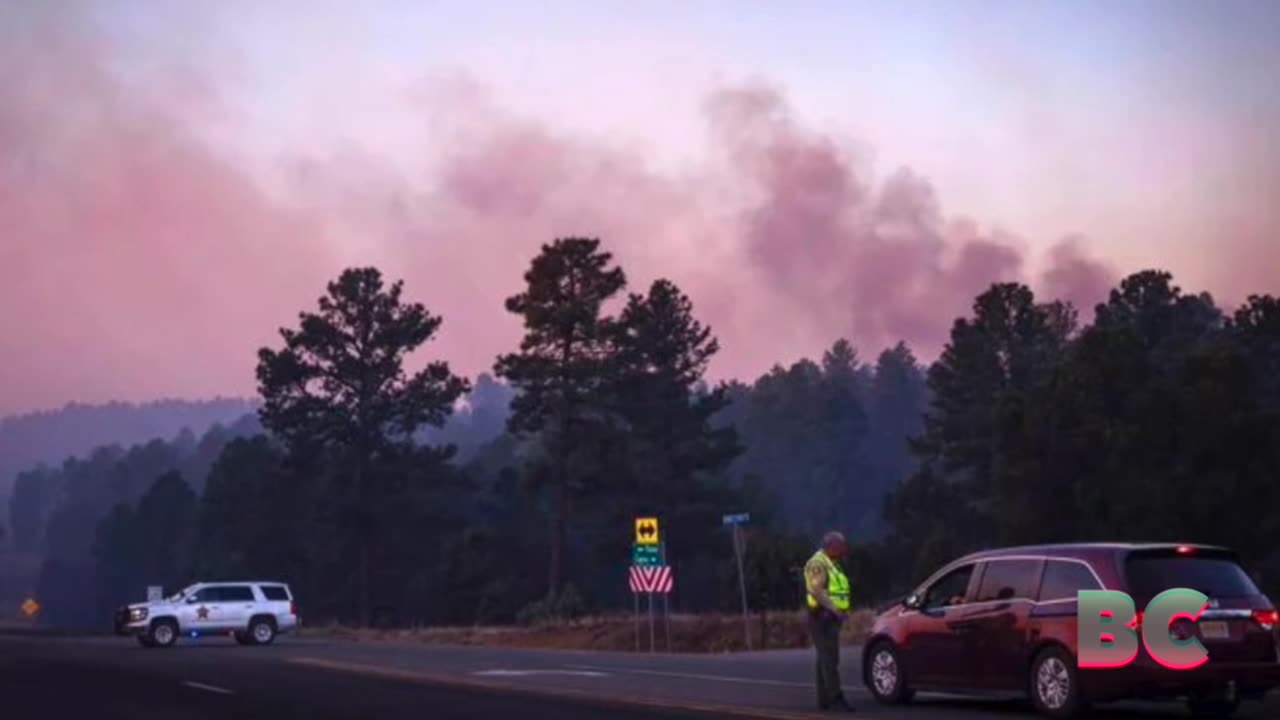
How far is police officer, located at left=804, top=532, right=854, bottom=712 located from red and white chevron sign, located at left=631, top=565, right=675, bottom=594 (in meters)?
21.3

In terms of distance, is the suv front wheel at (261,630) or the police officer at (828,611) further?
the suv front wheel at (261,630)

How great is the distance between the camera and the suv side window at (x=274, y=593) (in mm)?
49312

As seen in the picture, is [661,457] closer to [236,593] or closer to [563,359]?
[563,359]

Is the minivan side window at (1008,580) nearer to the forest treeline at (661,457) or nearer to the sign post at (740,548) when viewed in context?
the sign post at (740,548)

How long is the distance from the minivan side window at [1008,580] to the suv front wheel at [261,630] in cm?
3361

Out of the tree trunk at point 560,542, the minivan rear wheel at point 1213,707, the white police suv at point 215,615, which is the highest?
the tree trunk at point 560,542

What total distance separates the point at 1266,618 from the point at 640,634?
30250 mm

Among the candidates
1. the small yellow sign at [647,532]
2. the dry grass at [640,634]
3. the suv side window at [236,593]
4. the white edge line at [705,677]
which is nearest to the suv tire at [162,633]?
the suv side window at [236,593]

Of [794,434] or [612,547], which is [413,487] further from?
[794,434]

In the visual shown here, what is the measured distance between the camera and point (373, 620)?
88375 mm

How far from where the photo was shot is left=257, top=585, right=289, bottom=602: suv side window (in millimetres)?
49312

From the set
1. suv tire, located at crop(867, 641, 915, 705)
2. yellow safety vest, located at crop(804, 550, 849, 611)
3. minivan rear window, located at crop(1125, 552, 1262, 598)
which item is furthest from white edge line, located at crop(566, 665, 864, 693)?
minivan rear window, located at crop(1125, 552, 1262, 598)

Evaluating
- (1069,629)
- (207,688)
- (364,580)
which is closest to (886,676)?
(1069,629)

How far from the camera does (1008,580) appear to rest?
18562 mm
